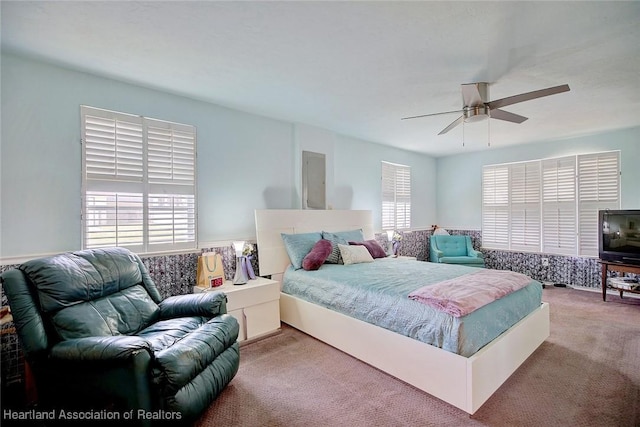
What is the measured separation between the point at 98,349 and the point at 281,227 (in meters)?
2.45

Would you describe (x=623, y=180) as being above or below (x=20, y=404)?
above

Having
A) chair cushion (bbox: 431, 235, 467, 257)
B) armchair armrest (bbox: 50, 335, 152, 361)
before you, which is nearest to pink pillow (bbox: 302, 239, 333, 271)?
armchair armrest (bbox: 50, 335, 152, 361)

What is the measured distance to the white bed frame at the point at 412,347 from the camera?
2.04m

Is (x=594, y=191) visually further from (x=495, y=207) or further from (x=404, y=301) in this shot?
(x=404, y=301)

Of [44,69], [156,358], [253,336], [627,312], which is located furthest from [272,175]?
[627,312]

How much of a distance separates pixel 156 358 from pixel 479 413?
2.11 m

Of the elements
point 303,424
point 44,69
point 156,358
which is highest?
point 44,69

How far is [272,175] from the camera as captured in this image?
409 cm

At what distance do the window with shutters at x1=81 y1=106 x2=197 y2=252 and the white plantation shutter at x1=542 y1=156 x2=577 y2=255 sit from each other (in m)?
5.84

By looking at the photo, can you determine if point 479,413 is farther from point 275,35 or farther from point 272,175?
point 272,175

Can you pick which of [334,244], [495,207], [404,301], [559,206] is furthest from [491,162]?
[404,301]

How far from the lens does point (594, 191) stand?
4.89 meters

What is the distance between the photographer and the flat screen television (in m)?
4.18

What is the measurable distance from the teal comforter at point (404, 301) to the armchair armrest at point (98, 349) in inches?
66.9
